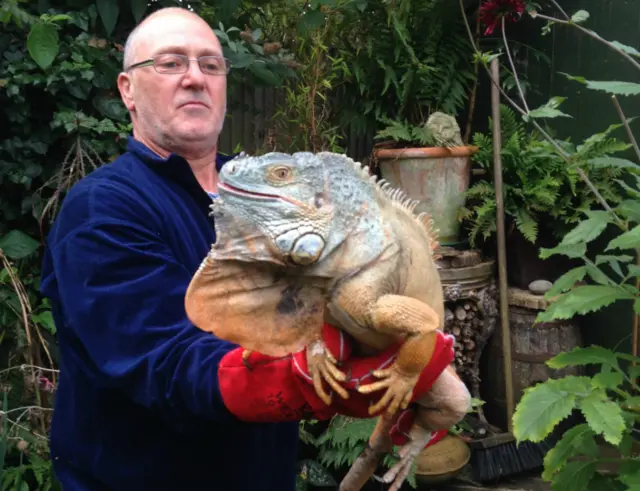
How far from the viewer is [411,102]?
17.6 ft

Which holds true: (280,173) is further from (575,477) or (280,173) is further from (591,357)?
(575,477)

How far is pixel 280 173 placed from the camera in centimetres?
126

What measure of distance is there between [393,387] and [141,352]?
590 mm

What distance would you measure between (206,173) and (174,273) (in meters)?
0.76

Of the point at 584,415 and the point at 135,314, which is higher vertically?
the point at 135,314

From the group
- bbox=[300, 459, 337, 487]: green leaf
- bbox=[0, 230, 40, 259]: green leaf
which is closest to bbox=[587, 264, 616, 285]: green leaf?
bbox=[300, 459, 337, 487]: green leaf

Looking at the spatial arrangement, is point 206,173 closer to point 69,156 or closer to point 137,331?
point 137,331

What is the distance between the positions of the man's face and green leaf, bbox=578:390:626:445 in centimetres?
144

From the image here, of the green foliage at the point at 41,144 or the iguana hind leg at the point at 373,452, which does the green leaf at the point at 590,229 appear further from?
the green foliage at the point at 41,144

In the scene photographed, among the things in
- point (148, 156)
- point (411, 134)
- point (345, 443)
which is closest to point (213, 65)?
point (148, 156)

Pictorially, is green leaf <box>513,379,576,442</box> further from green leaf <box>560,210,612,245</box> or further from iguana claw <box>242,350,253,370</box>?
iguana claw <box>242,350,253,370</box>

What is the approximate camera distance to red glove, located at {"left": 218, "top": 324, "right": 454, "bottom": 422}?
1.29 meters

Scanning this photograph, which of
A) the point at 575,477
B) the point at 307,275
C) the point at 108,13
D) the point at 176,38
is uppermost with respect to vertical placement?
the point at 108,13

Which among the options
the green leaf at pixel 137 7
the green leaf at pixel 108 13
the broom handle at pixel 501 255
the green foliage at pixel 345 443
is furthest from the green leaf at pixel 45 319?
the broom handle at pixel 501 255
